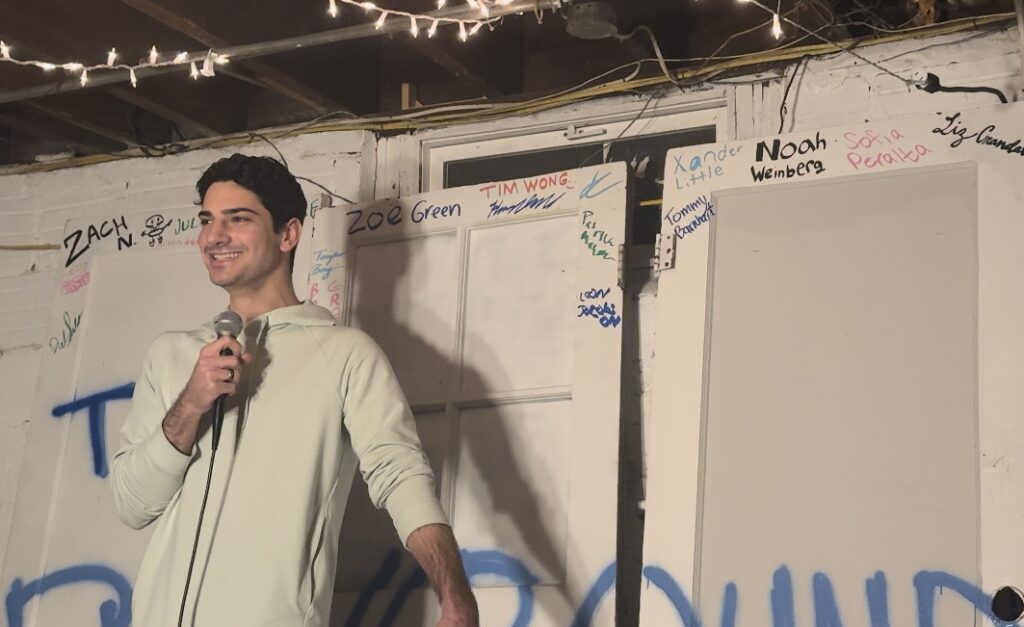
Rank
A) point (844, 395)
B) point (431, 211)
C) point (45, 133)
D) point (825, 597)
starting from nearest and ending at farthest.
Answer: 1. point (825, 597)
2. point (844, 395)
3. point (431, 211)
4. point (45, 133)

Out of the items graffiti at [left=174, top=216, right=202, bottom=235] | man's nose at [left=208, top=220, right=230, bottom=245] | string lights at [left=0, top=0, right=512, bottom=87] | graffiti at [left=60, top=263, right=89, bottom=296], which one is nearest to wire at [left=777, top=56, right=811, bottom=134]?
string lights at [left=0, top=0, right=512, bottom=87]

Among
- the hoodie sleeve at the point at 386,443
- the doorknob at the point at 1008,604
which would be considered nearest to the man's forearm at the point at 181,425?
the hoodie sleeve at the point at 386,443

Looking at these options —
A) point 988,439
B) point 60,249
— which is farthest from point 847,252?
point 60,249

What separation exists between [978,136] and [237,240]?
1485mm

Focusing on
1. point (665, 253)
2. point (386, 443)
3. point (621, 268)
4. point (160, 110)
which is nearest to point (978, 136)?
point (665, 253)

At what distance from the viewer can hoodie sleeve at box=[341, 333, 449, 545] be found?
6.40 feet

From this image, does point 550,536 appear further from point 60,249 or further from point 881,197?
point 60,249

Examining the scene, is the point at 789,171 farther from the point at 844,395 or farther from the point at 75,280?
the point at 75,280

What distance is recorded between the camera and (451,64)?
2902mm

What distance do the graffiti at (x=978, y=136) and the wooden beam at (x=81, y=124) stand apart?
217cm

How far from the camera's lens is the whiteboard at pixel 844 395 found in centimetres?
217

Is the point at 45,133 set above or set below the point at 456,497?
above

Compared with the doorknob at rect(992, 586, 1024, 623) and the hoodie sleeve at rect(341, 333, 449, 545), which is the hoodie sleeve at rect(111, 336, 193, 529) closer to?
the hoodie sleeve at rect(341, 333, 449, 545)

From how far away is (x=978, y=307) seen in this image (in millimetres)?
2225
